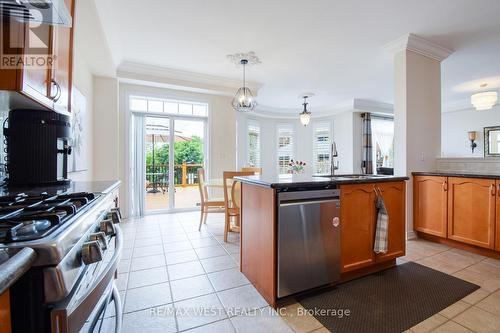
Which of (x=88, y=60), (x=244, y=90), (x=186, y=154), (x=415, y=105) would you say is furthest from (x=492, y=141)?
(x=88, y=60)

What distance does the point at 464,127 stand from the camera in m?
6.12

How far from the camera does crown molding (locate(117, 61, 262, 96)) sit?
12.7ft

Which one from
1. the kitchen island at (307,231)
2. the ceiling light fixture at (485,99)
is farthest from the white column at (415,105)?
the ceiling light fixture at (485,99)

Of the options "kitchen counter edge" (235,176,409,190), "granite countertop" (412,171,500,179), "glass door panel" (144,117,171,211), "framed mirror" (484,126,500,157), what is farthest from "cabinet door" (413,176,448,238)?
"framed mirror" (484,126,500,157)

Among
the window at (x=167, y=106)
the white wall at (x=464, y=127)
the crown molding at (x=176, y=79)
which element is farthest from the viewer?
the white wall at (x=464, y=127)

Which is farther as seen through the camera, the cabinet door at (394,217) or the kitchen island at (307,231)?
the cabinet door at (394,217)

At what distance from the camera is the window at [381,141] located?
6.96 meters

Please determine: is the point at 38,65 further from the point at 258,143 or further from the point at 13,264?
the point at 258,143

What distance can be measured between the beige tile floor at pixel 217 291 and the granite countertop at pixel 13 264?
130cm

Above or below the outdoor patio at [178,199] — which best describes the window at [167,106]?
above

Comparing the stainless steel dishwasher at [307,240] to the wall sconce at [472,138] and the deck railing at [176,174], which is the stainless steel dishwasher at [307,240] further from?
the wall sconce at [472,138]

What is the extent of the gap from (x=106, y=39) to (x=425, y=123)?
423 cm

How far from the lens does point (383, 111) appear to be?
669cm

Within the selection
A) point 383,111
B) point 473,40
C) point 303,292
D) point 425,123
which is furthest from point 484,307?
point 383,111
